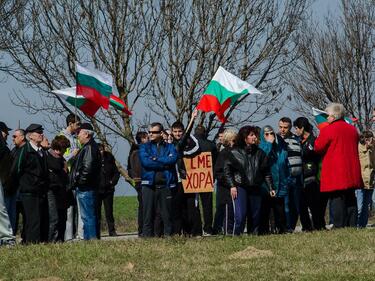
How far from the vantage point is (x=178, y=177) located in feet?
55.4

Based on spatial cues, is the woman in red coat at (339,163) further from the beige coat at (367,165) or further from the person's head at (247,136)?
the beige coat at (367,165)

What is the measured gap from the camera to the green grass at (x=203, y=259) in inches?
440

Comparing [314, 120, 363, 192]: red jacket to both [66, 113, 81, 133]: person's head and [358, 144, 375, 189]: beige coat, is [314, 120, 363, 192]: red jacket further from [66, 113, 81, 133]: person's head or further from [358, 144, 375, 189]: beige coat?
[358, 144, 375, 189]: beige coat

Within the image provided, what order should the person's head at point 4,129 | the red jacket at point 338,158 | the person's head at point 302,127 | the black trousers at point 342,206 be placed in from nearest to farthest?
the red jacket at point 338,158 < the black trousers at point 342,206 < the person's head at point 4,129 < the person's head at point 302,127

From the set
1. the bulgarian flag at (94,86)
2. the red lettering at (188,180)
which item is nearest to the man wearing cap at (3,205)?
the bulgarian flag at (94,86)

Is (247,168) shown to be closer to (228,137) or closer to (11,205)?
(228,137)

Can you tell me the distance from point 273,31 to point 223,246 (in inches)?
696

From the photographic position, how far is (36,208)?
15383 mm

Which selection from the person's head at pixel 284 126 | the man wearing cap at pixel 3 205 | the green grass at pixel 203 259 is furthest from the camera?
the person's head at pixel 284 126

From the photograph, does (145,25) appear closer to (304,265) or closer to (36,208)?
(36,208)

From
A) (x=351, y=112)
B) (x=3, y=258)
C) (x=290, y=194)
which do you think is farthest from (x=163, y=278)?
(x=351, y=112)

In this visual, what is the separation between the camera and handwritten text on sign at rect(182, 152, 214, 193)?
727 inches

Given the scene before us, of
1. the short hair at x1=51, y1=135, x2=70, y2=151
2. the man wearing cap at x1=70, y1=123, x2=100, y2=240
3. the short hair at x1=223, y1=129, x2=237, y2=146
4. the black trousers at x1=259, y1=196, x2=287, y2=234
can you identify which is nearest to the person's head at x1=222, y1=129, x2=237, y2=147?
the short hair at x1=223, y1=129, x2=237, y2=146

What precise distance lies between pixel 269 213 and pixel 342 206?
5.57ft
